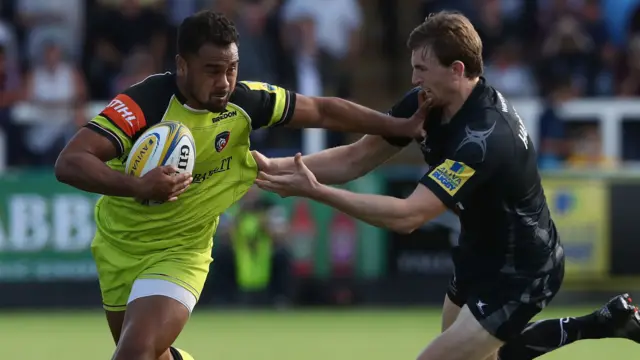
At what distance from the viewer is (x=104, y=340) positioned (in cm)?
1172

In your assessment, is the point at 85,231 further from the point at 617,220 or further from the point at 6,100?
the point at 617,220

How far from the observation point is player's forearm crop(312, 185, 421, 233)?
633 centimetres

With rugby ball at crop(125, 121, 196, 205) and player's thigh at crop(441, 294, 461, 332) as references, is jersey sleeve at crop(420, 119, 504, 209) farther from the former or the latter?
rugby ball at crop(125, 121, 196, 205)

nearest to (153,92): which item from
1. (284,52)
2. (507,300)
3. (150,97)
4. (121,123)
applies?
(150,97)

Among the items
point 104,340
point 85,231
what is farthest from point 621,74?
point 104,340

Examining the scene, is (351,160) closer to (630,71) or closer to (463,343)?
(463,343)

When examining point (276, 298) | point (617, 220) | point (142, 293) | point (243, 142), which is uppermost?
point (243, 142)

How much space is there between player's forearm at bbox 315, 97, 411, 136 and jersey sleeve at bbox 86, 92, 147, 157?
1.11 m

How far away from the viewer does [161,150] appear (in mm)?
6453

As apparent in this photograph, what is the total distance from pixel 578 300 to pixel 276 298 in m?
3.31

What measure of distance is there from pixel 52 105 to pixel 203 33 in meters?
9.40

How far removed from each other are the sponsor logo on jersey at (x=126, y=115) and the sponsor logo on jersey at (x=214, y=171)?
1.58 feet

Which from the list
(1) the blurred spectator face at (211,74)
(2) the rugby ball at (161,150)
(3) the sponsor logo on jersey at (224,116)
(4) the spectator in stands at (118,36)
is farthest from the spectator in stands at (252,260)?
(2) the rugby ball at (161,150)

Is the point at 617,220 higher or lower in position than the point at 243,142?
lower
